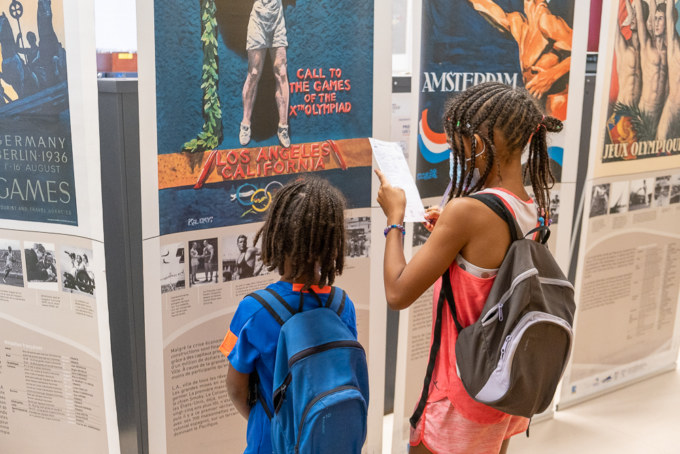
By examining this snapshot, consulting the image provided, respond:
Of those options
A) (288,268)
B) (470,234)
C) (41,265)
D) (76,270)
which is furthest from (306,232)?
(41,265)

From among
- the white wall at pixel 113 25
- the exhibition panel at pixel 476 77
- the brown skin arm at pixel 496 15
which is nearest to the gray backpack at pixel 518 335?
the exhibition panel at pixel 476 77

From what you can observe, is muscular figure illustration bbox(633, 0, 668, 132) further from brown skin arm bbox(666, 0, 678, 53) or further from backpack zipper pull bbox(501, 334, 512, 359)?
backpack zipper pull bbox(501, 334, 512, 359)

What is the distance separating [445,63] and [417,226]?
61cm

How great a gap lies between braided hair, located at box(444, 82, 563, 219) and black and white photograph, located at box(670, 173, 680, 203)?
2128mm

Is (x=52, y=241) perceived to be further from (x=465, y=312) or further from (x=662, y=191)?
(x=662, y=191)

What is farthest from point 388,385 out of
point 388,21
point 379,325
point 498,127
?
point 498,127

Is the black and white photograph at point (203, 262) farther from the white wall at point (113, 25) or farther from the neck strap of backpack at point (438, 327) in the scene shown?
the white wall at point (113, 25)

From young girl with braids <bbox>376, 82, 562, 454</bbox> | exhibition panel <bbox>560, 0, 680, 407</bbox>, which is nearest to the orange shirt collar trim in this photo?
young girl with braids <bbox>376, 82, 562, 454</bbox>

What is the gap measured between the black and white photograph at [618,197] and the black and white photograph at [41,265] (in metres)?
2.46

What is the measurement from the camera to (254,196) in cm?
220

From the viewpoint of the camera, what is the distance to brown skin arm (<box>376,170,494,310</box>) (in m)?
1.56

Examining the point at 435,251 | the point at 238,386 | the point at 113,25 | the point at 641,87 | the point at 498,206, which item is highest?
the point at 113,25

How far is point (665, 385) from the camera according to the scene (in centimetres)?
373

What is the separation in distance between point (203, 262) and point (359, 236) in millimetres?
597
